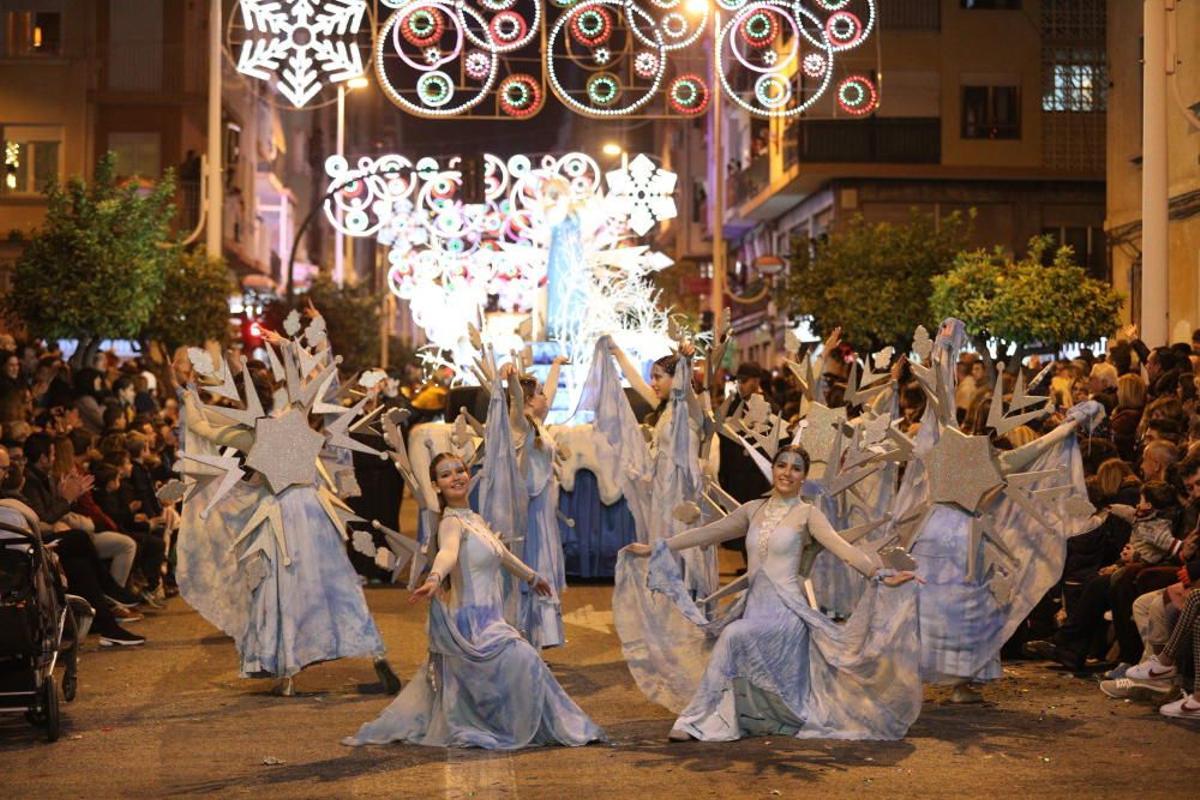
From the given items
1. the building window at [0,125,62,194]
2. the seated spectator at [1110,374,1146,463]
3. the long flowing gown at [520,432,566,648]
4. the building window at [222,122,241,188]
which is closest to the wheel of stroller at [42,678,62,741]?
the long flowing gown at [520,432,566,648]

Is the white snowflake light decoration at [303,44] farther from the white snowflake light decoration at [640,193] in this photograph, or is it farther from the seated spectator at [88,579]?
the seated spectator at [88,579]

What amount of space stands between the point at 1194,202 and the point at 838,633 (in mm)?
18488

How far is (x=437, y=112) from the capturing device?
79.8 feet

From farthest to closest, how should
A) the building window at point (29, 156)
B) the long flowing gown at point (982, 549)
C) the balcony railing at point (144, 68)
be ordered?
the balcony railing at point (144, 68)
the building window at point (29, 156)
the long flowing gown at point (982, 549)

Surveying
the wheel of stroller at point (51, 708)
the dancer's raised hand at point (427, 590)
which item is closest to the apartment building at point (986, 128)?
the wheel of stroller at point (51, 708)

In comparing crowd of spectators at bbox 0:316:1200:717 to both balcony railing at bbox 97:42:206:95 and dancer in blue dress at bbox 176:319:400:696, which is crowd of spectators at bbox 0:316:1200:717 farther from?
balcony railing at bbox 97:42:206:95

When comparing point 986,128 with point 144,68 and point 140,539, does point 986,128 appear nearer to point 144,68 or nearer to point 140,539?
point 144,68

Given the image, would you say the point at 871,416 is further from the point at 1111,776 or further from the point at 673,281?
the point at 673,281

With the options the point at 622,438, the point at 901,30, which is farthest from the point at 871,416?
the point at 901,30

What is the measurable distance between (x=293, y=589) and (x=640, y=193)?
12.7 meters

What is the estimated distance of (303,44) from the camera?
25.0 meters

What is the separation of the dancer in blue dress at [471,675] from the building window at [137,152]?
123 ft

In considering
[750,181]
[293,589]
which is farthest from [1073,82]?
[293,589]

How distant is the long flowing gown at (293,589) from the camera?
12.2 metres
